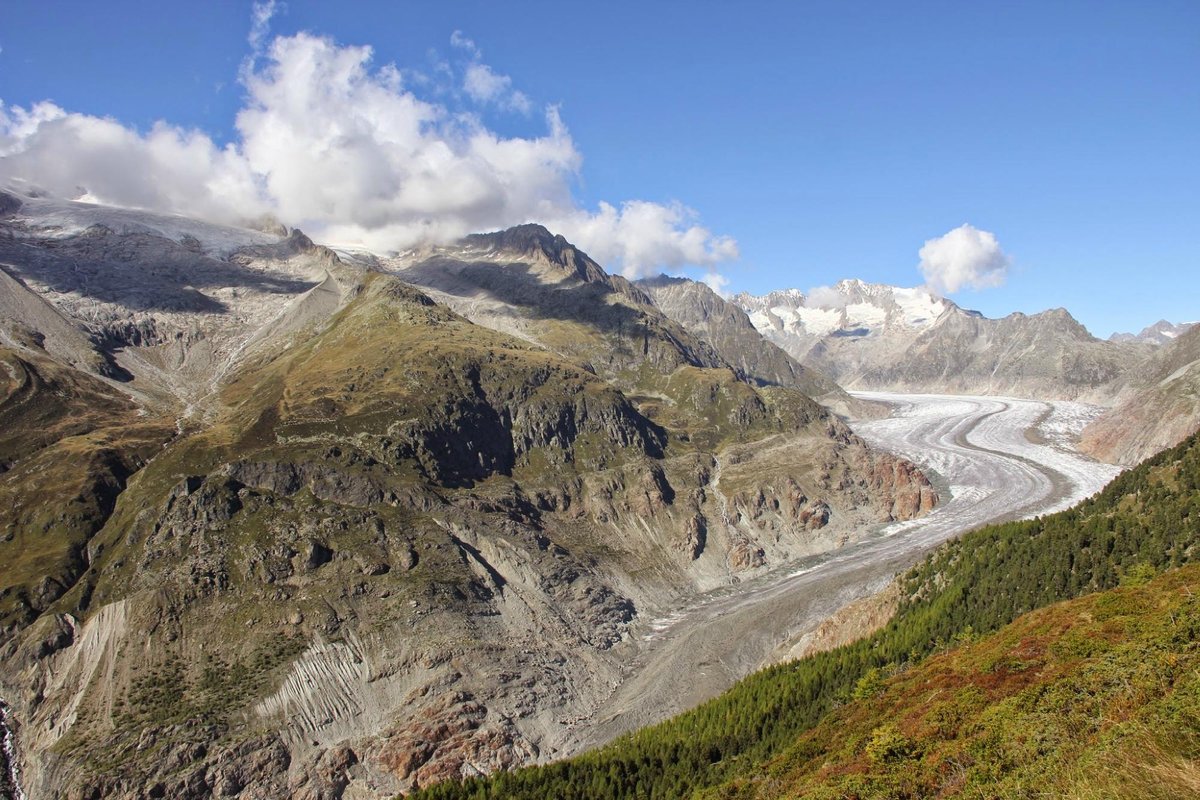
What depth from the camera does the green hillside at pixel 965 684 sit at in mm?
29641

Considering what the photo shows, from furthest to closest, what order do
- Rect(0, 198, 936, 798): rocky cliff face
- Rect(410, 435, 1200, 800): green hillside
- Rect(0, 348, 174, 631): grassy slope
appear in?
Rect(0, 348, 174, 631): grassy slope < Rect(0, 198, 936, 798): rocky cliff face < Rect(410, 435, 1200, 800): green hillside

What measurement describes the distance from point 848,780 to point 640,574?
123686 millimetres

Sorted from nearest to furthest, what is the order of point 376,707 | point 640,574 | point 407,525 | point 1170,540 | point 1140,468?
point 1170,540 < point 1140,468 < point 376,707 < point 407,525 < point 640,574

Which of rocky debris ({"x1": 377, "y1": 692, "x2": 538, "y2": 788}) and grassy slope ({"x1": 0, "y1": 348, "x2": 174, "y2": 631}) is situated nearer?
rocky debris ({"x1": 377, "y1": 692, "x2": 538, "y2": 788})

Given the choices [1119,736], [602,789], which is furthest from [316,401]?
[1119,736]

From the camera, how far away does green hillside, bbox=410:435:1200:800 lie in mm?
29641

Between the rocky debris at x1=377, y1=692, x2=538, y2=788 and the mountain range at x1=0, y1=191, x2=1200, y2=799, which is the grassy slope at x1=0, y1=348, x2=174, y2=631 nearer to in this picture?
the mountain range at x1=0, y1=191, x2=1200, y2=799

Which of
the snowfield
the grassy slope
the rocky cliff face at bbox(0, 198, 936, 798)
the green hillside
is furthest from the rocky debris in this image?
the grassy slope

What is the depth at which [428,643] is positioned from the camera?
369 ft

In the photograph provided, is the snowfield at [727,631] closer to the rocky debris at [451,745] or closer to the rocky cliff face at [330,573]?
the rocky cliff face at [330,573]

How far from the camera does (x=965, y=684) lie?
46969 mm

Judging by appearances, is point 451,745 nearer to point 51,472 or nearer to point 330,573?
point 330,573

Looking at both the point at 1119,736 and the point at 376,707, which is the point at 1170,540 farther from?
the point at 376,707

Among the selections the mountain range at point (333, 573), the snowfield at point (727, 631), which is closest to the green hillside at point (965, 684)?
the snowfield at point (727, 631)
